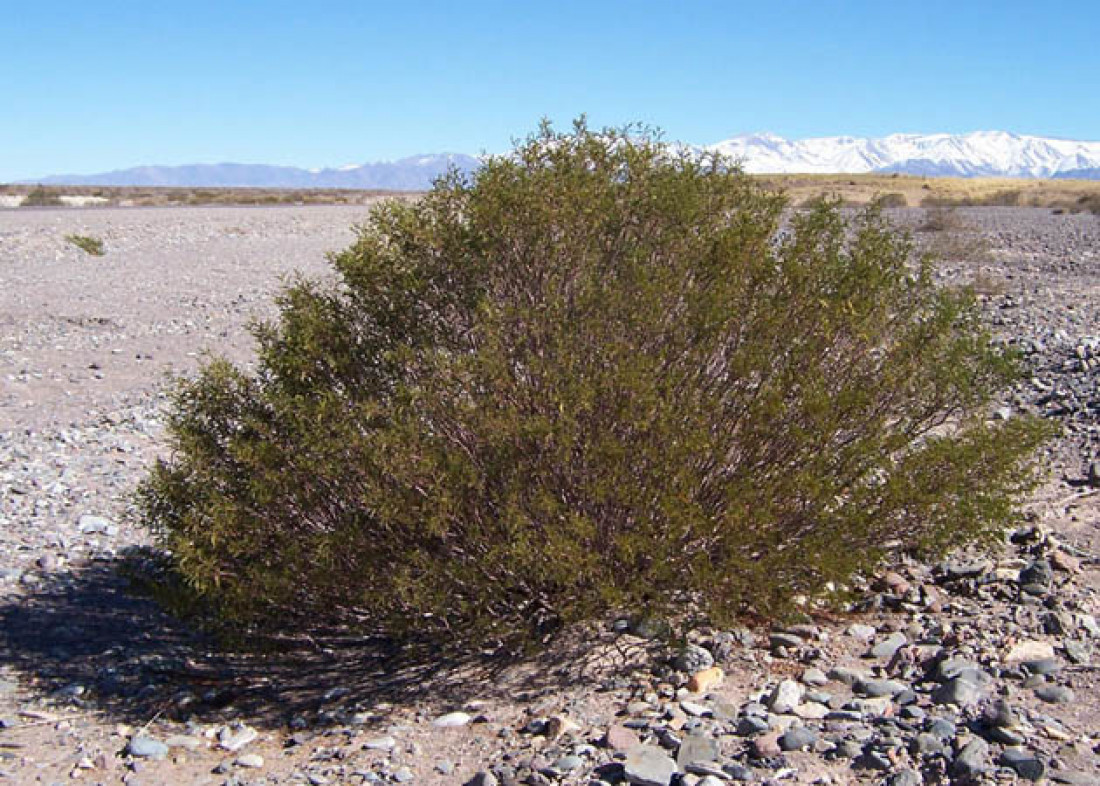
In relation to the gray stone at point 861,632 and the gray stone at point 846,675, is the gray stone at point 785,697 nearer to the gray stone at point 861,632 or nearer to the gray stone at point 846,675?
the gray stone at point 846,675

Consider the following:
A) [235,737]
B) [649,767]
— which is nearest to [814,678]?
[649,767]

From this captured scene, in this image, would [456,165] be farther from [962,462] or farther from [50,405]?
[50,405]

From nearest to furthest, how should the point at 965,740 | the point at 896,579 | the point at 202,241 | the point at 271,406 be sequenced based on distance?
1. the point at 965,740
2. the point at 271,406
3. the point at 896,579
4. the point at 202,241

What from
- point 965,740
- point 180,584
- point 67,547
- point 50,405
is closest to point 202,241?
point 50,405

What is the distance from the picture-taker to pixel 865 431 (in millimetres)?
6055

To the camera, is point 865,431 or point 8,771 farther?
point 865,431

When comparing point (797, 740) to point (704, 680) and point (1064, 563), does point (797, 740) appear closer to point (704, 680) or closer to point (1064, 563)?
point (704, 680)

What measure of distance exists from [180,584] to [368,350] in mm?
1823

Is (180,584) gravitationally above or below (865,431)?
below

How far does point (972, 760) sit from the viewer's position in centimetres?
453

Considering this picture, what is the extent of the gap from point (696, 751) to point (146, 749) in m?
2.74

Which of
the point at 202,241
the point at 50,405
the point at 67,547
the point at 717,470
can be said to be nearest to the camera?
the point at 717,470

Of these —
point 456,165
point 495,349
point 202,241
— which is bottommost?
point 202,241

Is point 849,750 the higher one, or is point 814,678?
point 849,750
